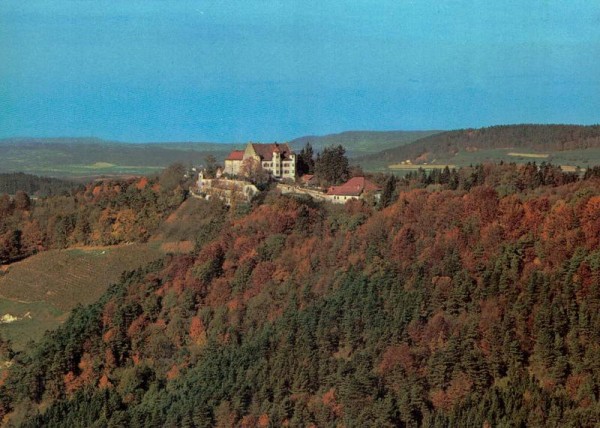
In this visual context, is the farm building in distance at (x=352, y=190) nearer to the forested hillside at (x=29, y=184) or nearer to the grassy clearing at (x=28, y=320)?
the grassy clearing at (x=28, y=320)

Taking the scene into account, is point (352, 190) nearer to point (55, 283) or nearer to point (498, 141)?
point (55, 283)

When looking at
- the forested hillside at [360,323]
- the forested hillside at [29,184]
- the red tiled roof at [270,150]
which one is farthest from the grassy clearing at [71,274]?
the forested hillside at [29,184]

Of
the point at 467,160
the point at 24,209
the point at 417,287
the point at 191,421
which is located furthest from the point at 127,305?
the point at 467,160

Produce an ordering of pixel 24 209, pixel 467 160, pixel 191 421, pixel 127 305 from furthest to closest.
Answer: pixel 467 160 < pixel 24 209 < pixel 127 305 < pixel 191 421

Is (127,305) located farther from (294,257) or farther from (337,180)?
(337,180)

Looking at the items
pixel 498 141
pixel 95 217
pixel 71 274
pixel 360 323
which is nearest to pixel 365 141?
pixel 498 141

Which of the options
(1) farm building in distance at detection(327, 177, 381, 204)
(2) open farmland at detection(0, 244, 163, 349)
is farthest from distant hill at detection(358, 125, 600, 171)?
(2) open farmland at detection(0, 244, 163, 349)
